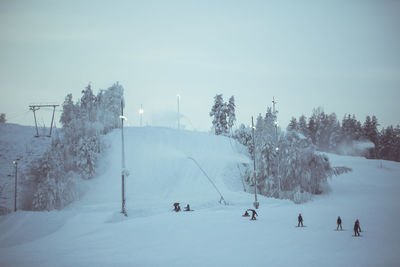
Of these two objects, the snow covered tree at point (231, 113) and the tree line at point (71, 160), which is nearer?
the tree line at point (71, 160)

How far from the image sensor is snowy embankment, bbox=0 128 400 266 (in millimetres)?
13828

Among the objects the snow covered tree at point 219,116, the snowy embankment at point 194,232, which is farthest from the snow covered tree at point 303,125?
the snowy embankment at point 194,232

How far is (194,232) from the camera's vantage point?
19625mm

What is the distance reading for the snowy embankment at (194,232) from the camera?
13.8 m

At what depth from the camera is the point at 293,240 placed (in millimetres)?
17016

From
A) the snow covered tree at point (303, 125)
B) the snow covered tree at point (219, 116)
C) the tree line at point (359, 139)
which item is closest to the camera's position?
the snow covered tree at point (219, 116)

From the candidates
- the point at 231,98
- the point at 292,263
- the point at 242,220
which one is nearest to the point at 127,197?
the point at 242,220

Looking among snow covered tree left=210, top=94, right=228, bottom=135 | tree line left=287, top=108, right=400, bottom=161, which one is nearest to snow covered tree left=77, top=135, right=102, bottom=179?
snow covered tree left=210, top=94, right=228, bottom=135

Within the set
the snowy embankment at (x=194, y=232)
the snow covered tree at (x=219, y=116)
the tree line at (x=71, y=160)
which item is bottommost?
the snowy embankment at (x=194, y=232)

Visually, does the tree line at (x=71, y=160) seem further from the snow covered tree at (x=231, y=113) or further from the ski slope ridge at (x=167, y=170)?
the snow covered tree at (x=231, y=113)

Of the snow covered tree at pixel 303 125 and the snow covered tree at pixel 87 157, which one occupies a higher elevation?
the snow covered tree at pixel 303 125

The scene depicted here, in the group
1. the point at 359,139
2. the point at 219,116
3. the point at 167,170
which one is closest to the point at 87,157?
the point at 167,170

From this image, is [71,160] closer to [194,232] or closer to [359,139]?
[194,232]

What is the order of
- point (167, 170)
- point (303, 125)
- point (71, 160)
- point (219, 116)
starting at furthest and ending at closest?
point (303, 125)
point (219, 116)
point (167, 170)
point (71, 160)
